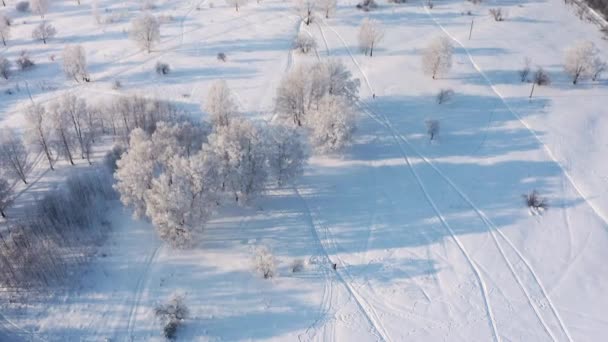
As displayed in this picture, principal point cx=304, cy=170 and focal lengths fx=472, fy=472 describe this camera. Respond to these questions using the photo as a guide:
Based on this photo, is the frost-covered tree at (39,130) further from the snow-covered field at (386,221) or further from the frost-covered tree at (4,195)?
the frost-covered tree at (4,195)

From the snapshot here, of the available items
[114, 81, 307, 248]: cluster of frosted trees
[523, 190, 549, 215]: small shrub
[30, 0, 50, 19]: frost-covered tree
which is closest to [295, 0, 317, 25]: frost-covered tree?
[114, 81, 307, 248]: cluster of frosted trees

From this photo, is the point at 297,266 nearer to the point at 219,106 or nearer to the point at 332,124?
the point at 332,124

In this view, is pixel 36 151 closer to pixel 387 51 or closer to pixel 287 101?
pixel 287 101

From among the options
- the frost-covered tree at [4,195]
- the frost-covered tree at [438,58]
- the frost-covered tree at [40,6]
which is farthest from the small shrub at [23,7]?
the frost-covered tree at [438,58]

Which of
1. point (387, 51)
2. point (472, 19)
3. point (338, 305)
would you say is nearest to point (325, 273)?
point (338, 305)

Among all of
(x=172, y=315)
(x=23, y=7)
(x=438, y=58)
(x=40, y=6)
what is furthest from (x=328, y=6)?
(x=172, y=315)

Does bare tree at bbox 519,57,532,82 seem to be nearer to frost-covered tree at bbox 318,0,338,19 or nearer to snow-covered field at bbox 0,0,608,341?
snow-covered field at bbox 0,0,608,341

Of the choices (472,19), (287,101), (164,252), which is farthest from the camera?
(472,19)
